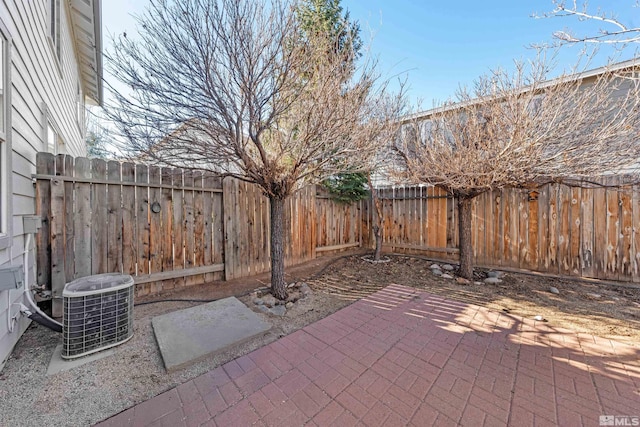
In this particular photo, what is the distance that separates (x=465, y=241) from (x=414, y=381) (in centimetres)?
365

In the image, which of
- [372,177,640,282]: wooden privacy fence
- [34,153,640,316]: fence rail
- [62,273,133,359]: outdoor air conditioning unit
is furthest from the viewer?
[372,177,640,282]: wooden privacy fence

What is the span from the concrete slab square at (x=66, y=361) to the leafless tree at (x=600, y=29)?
213 inches

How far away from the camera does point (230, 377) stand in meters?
2.04

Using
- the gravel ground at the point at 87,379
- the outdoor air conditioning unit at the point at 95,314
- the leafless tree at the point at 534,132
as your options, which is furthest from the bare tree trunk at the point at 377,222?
the outdoor air conditioning unit at the point at 95,314

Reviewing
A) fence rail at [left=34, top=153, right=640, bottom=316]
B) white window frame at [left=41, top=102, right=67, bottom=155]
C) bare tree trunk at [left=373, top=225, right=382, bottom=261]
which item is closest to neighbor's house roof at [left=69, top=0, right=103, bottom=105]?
white window frame at [left=41, top=102, right=67, bottom=155]

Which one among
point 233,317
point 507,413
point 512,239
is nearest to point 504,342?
point 507,413

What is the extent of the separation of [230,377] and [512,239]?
5.79 meters

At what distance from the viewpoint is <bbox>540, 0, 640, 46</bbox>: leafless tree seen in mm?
2311

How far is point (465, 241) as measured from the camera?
193 inches

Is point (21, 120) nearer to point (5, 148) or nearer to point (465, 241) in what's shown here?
point (5, 148)

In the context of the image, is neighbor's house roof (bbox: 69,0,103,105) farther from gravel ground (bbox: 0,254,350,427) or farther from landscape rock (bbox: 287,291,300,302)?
landscape rock (bbox: 287,291,300,302)

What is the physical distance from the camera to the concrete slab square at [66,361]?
6.87 ft

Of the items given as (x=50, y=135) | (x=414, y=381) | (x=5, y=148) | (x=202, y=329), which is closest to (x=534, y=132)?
(x=414, y=381)

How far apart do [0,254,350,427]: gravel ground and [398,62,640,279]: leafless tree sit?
3.49m
